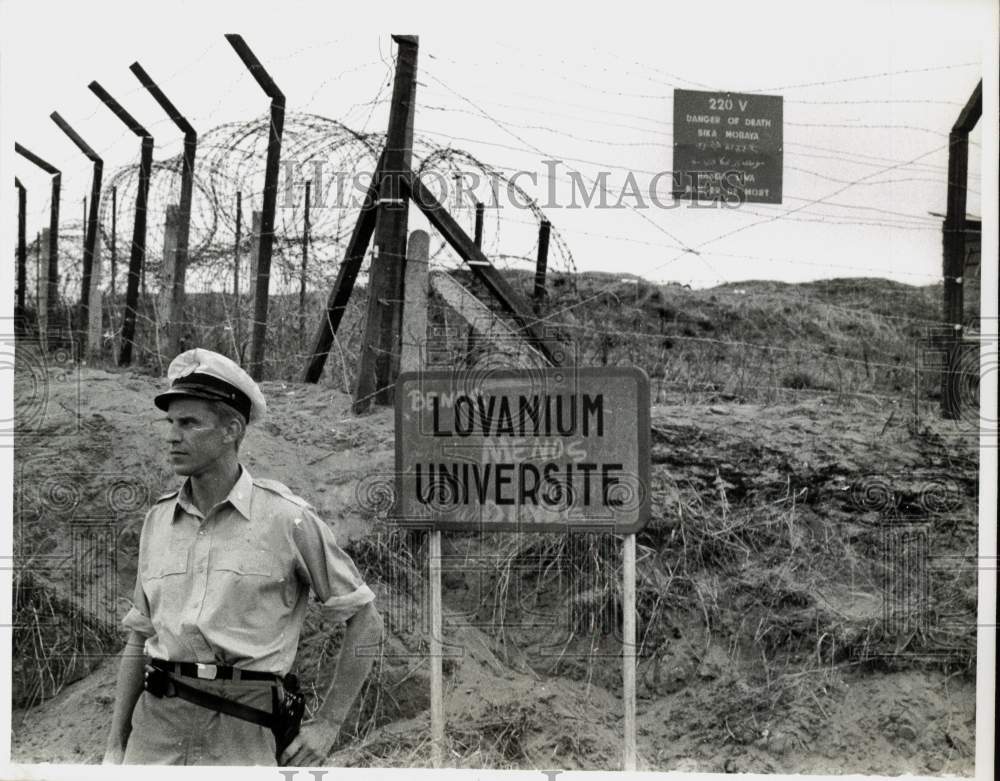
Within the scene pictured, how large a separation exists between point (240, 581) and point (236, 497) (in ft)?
1.07

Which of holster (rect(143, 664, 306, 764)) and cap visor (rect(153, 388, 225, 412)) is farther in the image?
cap visor (rect(153, 388, 225, 412))

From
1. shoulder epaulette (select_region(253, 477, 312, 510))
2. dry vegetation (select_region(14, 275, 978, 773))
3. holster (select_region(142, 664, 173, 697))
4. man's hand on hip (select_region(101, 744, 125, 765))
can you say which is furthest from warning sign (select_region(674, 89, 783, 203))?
man's hand on hip (select_region(101, 744, 125, 765))

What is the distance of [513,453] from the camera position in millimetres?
5586

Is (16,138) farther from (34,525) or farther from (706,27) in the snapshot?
(706,27)

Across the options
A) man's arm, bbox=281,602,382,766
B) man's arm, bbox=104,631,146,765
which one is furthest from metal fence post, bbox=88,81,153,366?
man's arm, bbox=281,602,382,766

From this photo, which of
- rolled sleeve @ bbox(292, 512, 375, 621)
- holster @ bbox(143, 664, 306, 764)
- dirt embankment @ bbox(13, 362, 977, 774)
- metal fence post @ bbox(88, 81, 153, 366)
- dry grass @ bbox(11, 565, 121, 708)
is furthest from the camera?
metal fence post @ bbox(88, 81, 153, 366)

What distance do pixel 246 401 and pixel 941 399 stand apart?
3251 millimetres

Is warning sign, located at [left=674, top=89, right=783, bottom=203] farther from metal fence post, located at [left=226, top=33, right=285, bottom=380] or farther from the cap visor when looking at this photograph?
the cap visor

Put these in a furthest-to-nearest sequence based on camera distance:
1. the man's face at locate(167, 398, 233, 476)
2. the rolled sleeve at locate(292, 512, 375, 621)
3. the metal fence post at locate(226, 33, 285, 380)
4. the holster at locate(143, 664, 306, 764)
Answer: the metal fence post at locate(226, 33, 285, 380)
the man's face at locate(167, 398, 233, 476)
the rolled sleeve at locate(292, 512, 375, 621)
the holster at locate(143, 664, 306, 764)

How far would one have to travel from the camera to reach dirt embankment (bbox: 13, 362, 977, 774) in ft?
18.5

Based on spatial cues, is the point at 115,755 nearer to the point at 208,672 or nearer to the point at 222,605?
the point at 208,672

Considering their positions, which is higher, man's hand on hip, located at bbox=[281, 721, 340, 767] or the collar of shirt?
the collar of shirt

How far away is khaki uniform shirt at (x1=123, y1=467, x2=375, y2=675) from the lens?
14.8 feet

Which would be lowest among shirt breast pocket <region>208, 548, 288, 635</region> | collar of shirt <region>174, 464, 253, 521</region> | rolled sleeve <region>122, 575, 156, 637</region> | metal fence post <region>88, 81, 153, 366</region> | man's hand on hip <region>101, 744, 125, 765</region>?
man's hand on hip <region>101, 744, 125, 765</region>
